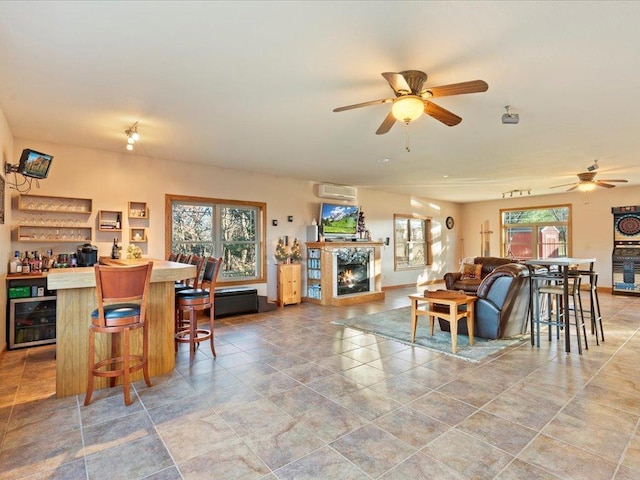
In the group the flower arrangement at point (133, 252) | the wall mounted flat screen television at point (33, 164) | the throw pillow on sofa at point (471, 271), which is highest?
the wall mounted flat screen television at point (33, 164)

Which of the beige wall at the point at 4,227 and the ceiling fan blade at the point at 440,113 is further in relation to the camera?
the beige wall at the point at 4,227

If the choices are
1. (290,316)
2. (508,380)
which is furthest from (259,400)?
(290,316)

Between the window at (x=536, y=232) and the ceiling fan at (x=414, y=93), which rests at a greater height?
the ceiling fan at (x=414, y=93)

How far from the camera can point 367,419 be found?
247cm

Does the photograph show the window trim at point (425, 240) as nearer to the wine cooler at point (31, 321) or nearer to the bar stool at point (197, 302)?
the bar stool at point (197, 302)

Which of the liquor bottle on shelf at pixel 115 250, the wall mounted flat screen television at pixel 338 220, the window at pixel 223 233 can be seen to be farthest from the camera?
the wall mounted flat screen television at pixel 338 220

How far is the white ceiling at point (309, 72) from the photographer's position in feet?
7.07

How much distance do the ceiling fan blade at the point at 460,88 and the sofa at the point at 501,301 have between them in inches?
97.1

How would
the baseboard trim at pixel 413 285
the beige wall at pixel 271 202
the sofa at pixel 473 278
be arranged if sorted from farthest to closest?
the baseboard trim at pixel 413 285 < the sofa at pixel 473 278 < the beige wall at pixel 271 202

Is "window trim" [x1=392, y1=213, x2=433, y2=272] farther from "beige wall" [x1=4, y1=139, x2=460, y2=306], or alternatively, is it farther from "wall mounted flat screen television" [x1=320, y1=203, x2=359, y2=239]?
"wall mounted flat screen television" [x1=320, y1=203, x2=359, y2=239]

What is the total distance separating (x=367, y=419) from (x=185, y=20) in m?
2.92

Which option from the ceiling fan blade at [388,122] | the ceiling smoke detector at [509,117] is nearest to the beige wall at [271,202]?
the ceiling fan blade at [388,122]

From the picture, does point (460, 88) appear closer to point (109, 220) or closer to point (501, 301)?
point (501, 301)

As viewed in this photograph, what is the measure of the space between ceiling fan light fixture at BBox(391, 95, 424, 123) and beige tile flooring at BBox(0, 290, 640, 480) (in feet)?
7.54
